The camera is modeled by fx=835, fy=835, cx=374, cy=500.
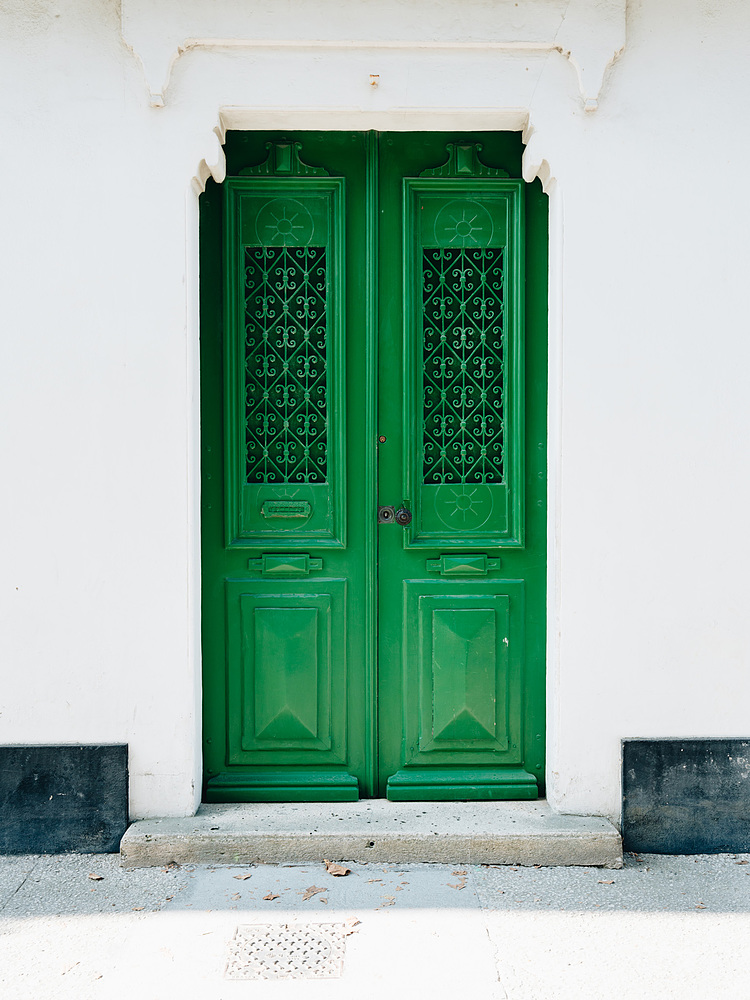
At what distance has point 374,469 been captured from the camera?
3932 millimetres

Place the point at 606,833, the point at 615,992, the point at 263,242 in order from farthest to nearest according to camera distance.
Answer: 1. the point at 263,242
2. the point at 606,833
3. the point at 615,992

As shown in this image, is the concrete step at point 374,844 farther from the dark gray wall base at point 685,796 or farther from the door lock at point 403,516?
the door lock at point 403,516

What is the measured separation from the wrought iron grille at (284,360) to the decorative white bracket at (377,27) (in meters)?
0.86

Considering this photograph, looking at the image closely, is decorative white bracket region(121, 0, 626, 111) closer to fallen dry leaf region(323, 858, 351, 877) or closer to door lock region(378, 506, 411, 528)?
door lock region(378, 506, 411, 528)

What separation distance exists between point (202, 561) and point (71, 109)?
6.75 feet

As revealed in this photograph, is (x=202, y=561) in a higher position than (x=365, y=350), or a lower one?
lower

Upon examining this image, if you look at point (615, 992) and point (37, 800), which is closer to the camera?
point (615, 992)

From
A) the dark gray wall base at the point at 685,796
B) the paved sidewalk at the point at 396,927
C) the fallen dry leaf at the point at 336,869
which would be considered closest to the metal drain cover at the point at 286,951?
the paved sidewalk at the point at 396,927

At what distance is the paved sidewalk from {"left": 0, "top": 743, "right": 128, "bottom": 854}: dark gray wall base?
0.08 meters

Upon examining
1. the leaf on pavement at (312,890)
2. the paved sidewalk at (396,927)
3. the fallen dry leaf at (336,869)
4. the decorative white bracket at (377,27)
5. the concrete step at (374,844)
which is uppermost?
the decorative white bracket at (377,27)

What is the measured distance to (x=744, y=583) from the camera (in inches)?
146

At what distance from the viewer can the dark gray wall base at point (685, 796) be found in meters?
3.69

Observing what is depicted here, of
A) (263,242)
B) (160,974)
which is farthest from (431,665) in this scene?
(263,242)

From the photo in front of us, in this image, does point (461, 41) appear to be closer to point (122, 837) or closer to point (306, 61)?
point (306, 61)
